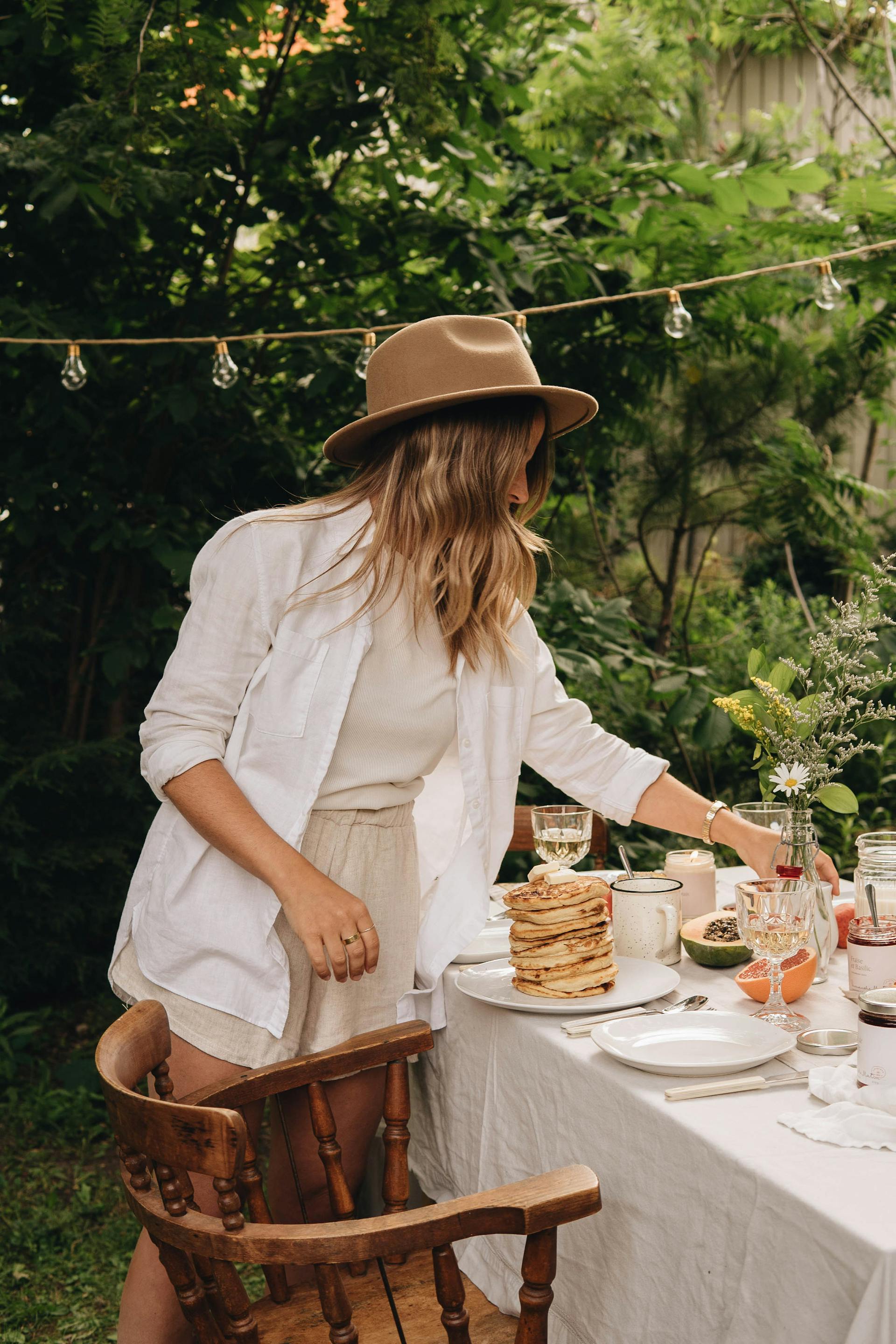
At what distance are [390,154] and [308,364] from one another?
67 cm

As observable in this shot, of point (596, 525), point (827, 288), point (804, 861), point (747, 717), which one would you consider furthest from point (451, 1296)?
point (596, 525)

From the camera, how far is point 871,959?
1479 millimetres

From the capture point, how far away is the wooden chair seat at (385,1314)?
1409 mm

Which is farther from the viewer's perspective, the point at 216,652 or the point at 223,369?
the point at 223,369

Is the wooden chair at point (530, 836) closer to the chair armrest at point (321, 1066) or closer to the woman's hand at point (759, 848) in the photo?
→ the woman's hand at point (759, 848)

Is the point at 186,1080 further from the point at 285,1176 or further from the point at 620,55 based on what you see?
the point at 620,55

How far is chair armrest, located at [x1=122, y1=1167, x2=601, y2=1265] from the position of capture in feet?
3.43

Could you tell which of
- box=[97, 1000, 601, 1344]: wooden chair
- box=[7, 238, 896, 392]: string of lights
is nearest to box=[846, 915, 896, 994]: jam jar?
box=[97, 1000, 601, 1344]: wooden chair

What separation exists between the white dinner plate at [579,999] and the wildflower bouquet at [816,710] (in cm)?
33

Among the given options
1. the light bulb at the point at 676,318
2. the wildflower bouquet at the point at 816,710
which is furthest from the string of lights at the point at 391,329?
the wildflower bouquet at the point at 816,710

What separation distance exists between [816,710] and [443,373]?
72 centimetres

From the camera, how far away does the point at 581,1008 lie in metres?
1.50

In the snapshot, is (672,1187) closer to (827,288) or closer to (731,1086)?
(731,1086)

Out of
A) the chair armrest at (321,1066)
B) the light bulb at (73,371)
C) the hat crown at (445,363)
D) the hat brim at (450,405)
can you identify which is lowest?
the chair armrest at (321,1066)
